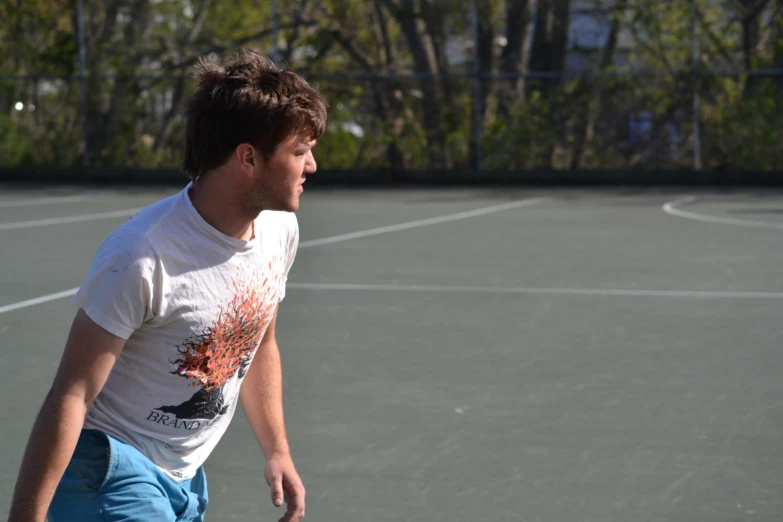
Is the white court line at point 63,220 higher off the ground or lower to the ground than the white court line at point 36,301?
lower

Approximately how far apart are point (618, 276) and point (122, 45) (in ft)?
46.8

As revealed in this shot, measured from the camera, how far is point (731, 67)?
19.6m

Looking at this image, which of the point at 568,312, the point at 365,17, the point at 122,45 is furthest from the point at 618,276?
the point at 122,45

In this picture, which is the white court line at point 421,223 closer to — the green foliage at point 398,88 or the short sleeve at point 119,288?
the green foliage at point 398,88

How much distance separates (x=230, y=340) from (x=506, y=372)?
383 centimetres

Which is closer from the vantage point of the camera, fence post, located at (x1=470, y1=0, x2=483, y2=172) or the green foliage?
the green foliage

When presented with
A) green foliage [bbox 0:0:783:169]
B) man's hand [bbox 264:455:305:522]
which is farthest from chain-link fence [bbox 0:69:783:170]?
man's hand [bbox 264:455:305:522]

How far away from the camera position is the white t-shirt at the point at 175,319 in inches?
94.0

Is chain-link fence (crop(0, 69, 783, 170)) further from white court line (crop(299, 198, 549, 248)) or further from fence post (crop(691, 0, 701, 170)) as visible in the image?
white court line (crop(299, 198, 549, 248))

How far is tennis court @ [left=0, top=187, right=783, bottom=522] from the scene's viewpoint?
4.43m

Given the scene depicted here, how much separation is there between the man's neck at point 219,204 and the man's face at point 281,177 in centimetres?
3

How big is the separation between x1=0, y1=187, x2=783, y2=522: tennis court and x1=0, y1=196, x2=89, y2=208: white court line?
4117 millimetres

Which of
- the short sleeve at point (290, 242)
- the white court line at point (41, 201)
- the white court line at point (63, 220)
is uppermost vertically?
the short sleeve at point (290, 242)

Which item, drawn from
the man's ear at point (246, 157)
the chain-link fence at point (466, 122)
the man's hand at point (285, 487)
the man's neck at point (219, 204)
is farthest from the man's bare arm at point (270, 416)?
the chain-link fence at point (466, 122)
